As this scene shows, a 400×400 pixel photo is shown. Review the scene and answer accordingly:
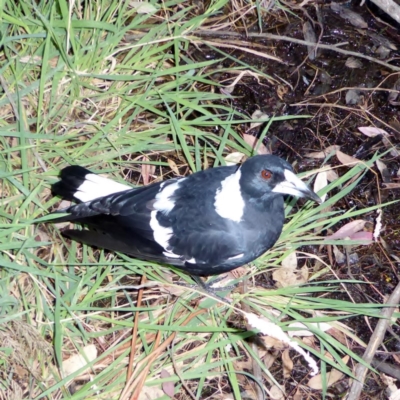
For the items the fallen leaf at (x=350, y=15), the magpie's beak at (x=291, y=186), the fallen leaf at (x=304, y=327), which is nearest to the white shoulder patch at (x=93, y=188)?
the magpie's beak at (x=291, y=186)

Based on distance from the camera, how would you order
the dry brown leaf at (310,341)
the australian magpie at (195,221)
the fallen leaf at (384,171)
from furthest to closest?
the fallen leaf at (384,171), the dry brown leaf at (310,341), the australian magpie at (195,221)

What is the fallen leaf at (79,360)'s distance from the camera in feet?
10.0

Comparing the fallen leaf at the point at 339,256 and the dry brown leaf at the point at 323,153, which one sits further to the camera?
the dry brown leaf at the point at 323,153

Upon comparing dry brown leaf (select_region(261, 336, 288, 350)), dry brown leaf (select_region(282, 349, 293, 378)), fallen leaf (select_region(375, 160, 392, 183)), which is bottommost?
dry brown leaf (select_region(282, 349, 293, 378))

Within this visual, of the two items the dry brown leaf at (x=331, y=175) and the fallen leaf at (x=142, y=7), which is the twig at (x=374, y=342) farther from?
the fallen leaf at (x=142, y=7)

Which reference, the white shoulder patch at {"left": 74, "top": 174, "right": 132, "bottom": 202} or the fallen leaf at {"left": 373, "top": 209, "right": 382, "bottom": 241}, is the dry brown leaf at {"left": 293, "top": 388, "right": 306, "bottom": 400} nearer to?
the fallen leaf at {"left": 373, "top": 209, "right": 382, "bottom": 241}

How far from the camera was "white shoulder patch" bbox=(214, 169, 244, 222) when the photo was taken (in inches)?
114

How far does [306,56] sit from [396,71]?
1.47 feet

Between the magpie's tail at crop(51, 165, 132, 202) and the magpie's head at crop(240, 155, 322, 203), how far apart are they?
637 mm

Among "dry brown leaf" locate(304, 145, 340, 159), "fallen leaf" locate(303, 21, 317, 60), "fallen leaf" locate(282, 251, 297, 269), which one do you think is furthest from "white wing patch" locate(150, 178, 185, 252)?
"fallen leaf" locate(303, 21, 317, 60)

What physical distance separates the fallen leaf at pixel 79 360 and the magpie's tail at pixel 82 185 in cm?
65

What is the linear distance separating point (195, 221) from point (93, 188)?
0.50 m

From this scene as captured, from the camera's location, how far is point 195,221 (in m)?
2.90

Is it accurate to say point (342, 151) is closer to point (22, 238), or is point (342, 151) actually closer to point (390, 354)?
point (390, 354)
